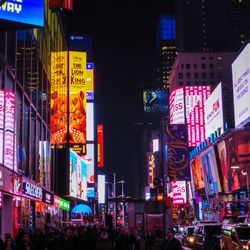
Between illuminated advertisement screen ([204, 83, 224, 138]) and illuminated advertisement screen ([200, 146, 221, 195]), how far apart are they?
375 centimetres

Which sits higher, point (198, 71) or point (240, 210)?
point (198, 71)

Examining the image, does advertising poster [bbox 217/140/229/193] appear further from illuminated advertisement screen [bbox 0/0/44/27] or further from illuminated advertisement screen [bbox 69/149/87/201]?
illuminated advertisement screen [bbox 0/0/44/27]

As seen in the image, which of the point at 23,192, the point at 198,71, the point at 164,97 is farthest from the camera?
the point at 164,97

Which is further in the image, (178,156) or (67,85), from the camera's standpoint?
(178,156)

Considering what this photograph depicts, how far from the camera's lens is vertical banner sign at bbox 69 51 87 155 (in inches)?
1959

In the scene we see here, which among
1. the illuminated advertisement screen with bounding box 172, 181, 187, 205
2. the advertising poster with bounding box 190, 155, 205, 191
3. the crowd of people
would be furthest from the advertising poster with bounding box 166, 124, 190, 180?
the crowd of people

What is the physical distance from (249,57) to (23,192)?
34197 mm

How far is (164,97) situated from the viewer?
638ft

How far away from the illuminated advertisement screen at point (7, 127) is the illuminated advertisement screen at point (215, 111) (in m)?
46.5

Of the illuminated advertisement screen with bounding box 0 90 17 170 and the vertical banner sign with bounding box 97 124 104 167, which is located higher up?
the vertical banner sign with bounding box 97 124 104 167

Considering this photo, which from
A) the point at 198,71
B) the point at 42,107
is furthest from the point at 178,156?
the point at 198,71

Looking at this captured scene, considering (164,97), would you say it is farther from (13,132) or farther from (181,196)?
(13,132)

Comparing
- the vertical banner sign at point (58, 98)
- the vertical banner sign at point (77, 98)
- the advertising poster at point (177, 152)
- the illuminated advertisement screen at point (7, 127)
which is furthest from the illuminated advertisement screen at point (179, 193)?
the illuminated advertisement screen at point (7, 127)

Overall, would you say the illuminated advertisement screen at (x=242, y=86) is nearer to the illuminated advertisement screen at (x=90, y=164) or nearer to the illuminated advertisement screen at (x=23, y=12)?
the illuminated advertisement screen at (x=23, y=12)
